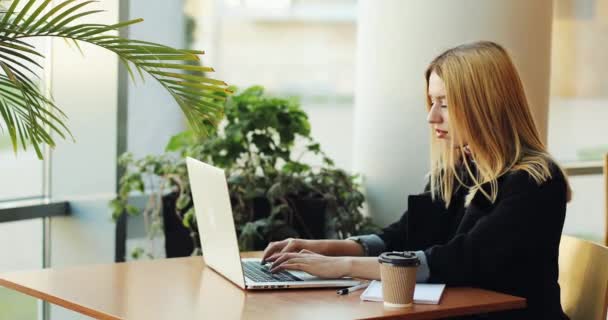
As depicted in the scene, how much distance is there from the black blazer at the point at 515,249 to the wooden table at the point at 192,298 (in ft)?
0.20

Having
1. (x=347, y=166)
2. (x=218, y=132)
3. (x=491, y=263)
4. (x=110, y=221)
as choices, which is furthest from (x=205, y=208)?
(x=347, y=166)

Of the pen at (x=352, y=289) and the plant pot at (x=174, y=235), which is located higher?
the pen at (x=352, y=289)

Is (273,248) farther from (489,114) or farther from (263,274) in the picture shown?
(489,114)

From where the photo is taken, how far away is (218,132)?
3873 millimetres

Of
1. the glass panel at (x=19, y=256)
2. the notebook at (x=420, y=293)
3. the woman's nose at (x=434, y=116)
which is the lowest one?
the glass panel at (x=19, y=256)

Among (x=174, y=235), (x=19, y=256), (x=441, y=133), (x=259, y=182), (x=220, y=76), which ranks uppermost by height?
(x=220, y=76)

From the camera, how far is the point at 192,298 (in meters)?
2.21

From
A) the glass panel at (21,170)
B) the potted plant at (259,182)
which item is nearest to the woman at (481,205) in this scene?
the potted plant at (259,182)

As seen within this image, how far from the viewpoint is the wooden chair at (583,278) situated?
2.46 m

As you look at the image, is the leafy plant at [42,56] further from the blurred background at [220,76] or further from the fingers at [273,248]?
the blurred background at [220,76]

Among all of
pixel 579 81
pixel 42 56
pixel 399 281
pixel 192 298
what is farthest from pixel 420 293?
pixel 579 81

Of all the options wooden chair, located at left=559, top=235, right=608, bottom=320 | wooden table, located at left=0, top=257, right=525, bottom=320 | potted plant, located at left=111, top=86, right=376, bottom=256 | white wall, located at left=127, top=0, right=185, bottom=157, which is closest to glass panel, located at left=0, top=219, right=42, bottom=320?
potted plant, located at left=111, top=86, right=376, bottom=256

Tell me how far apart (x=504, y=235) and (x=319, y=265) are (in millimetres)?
432

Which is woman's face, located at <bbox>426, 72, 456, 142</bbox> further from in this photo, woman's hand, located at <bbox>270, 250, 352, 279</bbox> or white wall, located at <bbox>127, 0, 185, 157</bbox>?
white wall, located at <bbox>127, 0, 185, 157</bbox>
